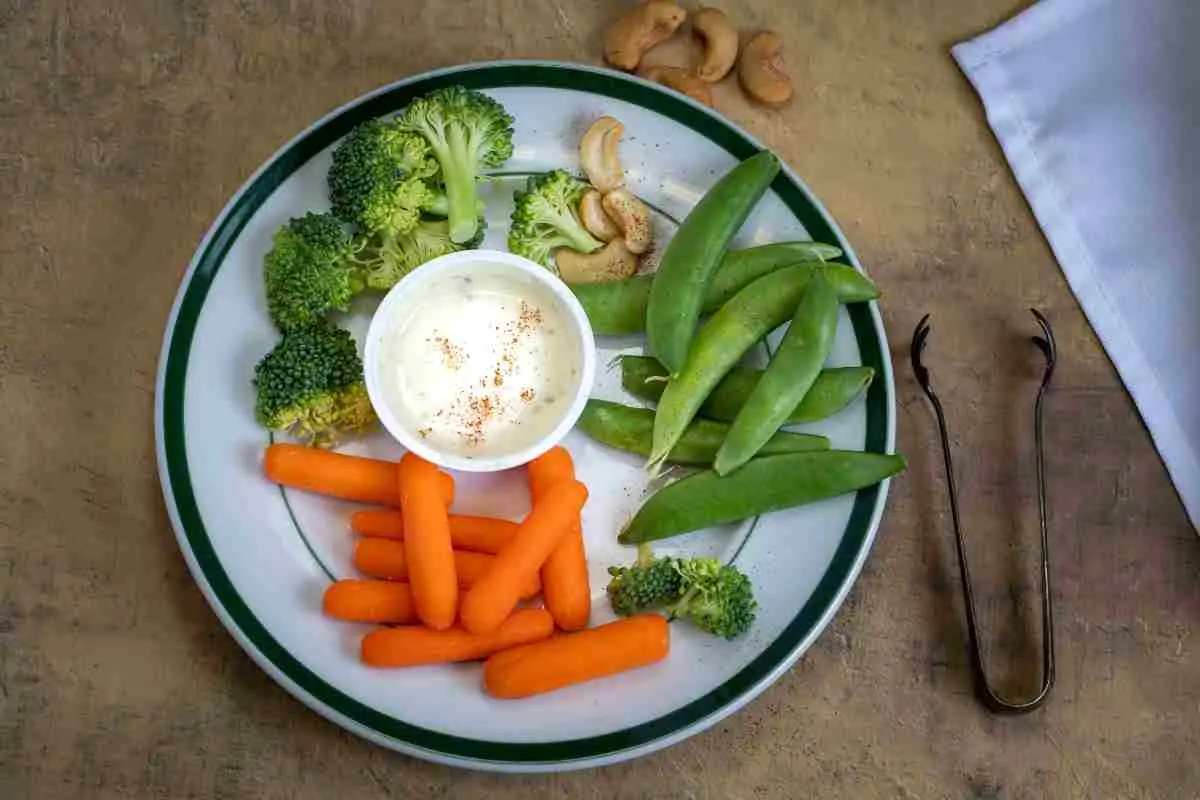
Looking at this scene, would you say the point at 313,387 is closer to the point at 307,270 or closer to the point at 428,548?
the point at 307,270

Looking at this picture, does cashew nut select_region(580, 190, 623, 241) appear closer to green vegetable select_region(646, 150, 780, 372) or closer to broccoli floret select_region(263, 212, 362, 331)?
green vegetable select_region(646, 150, 780, 372)

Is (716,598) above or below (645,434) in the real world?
below

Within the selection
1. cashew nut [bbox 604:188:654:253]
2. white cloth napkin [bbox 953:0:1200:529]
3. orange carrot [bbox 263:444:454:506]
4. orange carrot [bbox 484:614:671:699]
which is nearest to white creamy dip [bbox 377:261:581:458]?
orange carrot [bbox 263:444:454:506]

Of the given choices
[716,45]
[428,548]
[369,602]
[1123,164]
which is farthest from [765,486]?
[1123,164]

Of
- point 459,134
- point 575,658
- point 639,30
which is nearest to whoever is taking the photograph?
point 575,658

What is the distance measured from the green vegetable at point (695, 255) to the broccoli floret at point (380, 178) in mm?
474

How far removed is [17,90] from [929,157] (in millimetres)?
1941

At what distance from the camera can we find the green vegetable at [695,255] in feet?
7.02

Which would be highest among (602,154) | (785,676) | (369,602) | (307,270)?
(602,154)

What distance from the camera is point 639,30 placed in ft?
8.20

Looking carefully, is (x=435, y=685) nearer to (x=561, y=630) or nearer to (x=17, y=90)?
(x=561, y=630)

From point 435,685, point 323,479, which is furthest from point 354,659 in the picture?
point 323,479

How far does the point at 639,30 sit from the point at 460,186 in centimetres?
55

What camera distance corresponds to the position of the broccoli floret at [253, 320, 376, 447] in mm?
2107
